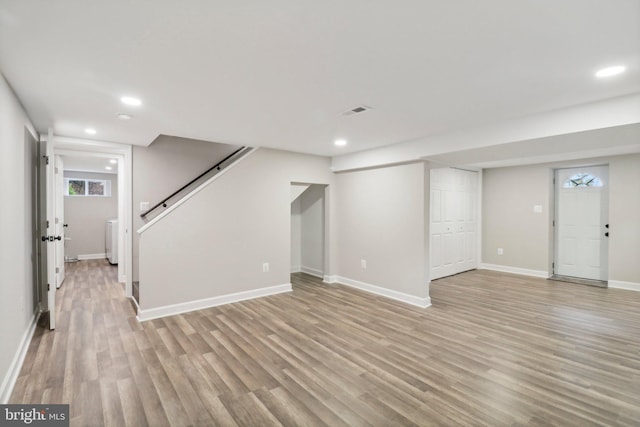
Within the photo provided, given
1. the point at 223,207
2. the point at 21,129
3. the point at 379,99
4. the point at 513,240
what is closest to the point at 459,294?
the point at 513,240

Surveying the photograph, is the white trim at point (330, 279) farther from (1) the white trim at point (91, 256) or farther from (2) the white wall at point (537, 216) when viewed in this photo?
(1) the white trim at point (91, 256)

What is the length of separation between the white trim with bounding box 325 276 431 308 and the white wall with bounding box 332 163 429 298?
48 millimetres

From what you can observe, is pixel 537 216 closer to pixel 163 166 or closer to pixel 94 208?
pixel 163 166

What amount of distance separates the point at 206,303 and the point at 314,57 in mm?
3568

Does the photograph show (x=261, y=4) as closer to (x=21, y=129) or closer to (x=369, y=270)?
(x=21, y=129)

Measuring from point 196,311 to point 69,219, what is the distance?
611 cm

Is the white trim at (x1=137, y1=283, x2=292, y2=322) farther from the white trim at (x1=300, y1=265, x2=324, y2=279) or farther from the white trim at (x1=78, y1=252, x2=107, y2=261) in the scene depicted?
the white trim at (x1=78, y1=252, x2=107, y2=261)

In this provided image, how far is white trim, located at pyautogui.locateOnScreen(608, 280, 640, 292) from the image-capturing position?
4.99 meters

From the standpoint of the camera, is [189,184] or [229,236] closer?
[229,236]

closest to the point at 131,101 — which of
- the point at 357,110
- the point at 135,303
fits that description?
the point at 357,110

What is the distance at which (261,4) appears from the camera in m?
1.43

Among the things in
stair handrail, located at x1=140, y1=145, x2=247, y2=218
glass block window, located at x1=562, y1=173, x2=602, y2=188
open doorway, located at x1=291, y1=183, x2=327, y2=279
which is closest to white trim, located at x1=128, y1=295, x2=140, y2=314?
stair handrail, located at x1=140, y1=145, x2=247, y2=218

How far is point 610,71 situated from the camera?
6.90ft

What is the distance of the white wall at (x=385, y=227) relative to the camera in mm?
4363
